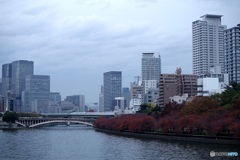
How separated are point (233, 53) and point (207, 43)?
38.4m

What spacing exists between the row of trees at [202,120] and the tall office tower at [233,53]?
4576cm

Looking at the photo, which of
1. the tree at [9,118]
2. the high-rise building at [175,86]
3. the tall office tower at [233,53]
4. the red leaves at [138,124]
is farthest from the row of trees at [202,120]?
the tall office tower at [233,53]

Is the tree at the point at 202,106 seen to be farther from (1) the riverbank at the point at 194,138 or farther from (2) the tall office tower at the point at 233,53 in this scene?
(2) the tall office tower at the point at 233,53

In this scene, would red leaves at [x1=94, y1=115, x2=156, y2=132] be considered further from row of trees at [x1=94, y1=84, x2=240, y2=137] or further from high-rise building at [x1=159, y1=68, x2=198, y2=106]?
high-rise building at [x1=159, y1=68, x2=198, y2=106]

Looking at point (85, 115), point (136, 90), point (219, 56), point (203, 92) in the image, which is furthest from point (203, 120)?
point (136, 90)

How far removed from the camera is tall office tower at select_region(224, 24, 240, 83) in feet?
394

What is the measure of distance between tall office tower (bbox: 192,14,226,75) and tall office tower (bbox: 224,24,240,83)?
32.2 metres

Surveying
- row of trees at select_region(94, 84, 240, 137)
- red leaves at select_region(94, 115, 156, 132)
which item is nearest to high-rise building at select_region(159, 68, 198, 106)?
row of trees at select_region(94, 84, 240, 137)

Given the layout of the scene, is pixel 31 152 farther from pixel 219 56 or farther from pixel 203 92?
pixel 219 56

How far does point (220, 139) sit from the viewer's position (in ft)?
148

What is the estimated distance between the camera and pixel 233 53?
4774 inches

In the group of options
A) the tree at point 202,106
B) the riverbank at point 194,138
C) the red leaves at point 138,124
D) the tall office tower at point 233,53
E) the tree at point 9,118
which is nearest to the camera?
the riverbank at point 194,138

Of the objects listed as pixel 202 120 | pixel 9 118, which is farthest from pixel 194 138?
pixel 9 118

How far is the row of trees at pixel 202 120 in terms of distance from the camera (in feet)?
151
